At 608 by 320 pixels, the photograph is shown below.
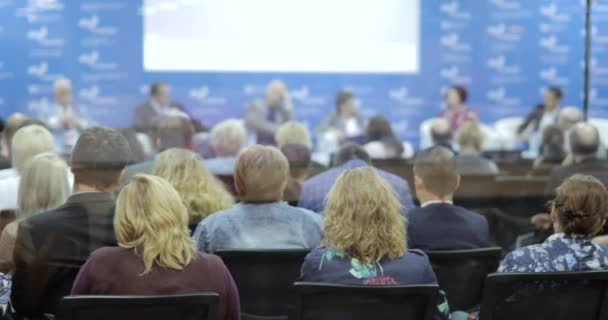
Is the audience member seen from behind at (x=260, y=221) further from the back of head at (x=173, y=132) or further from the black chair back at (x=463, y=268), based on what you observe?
the back of head at (x=173, y=132)

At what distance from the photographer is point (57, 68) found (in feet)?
30.8

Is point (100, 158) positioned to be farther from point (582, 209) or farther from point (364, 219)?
point (582, 209)

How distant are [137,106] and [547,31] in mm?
4825

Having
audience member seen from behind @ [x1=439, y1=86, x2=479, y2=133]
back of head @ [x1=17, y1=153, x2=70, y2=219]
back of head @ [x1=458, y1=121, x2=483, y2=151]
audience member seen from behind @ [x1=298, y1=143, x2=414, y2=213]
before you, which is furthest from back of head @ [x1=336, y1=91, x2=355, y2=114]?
back of head @ [x1=17, y1=153, x2=70, y2=219]

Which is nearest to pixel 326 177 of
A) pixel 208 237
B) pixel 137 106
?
pixel 208 237

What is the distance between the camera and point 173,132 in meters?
7.15

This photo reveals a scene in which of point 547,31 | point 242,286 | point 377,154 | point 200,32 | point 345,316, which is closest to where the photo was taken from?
point 345,316

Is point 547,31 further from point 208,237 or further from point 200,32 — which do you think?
point 208,237

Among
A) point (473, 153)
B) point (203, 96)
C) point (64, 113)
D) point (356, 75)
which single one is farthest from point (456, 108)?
point (64, 113)

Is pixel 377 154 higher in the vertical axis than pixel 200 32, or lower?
lower

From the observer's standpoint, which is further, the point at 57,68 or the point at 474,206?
the point at 57,68

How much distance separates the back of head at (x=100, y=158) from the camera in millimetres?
4098

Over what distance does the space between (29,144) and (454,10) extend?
6.99m

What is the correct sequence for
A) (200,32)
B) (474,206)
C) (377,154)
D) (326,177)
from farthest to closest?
(200,32), (377,154), (474,206), (326,177)
